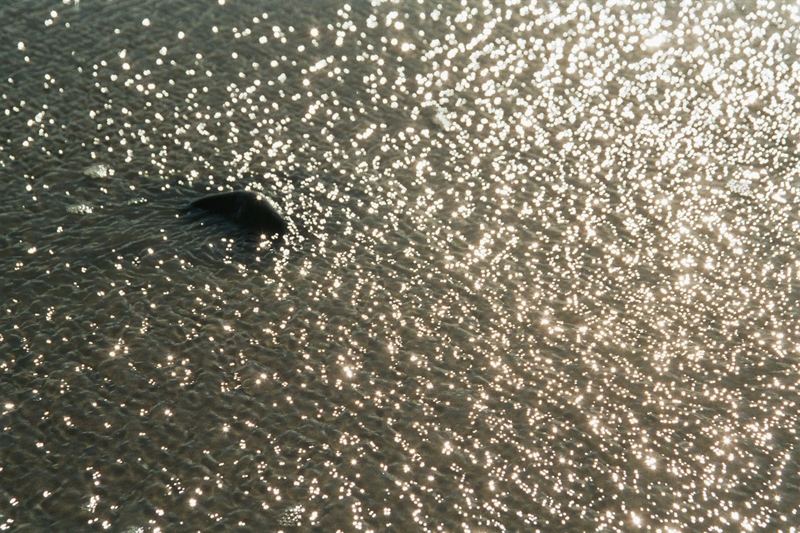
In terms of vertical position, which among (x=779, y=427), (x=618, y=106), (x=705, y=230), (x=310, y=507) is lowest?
(x=310, y=507)

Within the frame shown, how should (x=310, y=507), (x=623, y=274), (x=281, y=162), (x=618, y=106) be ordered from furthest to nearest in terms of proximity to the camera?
(x=618, y=106), (x=281, y=162), (x=623, y=274), (x=310, y=507)

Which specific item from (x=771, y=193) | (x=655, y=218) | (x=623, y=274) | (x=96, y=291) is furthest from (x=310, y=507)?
(x=771, y=193)

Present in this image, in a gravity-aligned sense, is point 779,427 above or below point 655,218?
below

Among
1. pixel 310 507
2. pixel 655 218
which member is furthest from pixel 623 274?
pixel 310 507

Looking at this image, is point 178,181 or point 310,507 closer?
point 310,507

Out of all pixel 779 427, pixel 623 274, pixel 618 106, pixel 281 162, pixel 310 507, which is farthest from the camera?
pixel 618 106

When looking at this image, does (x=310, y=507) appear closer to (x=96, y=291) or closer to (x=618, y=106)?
(x=96, y=291)

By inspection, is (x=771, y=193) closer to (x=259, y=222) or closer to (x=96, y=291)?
(x=259, y=222)
